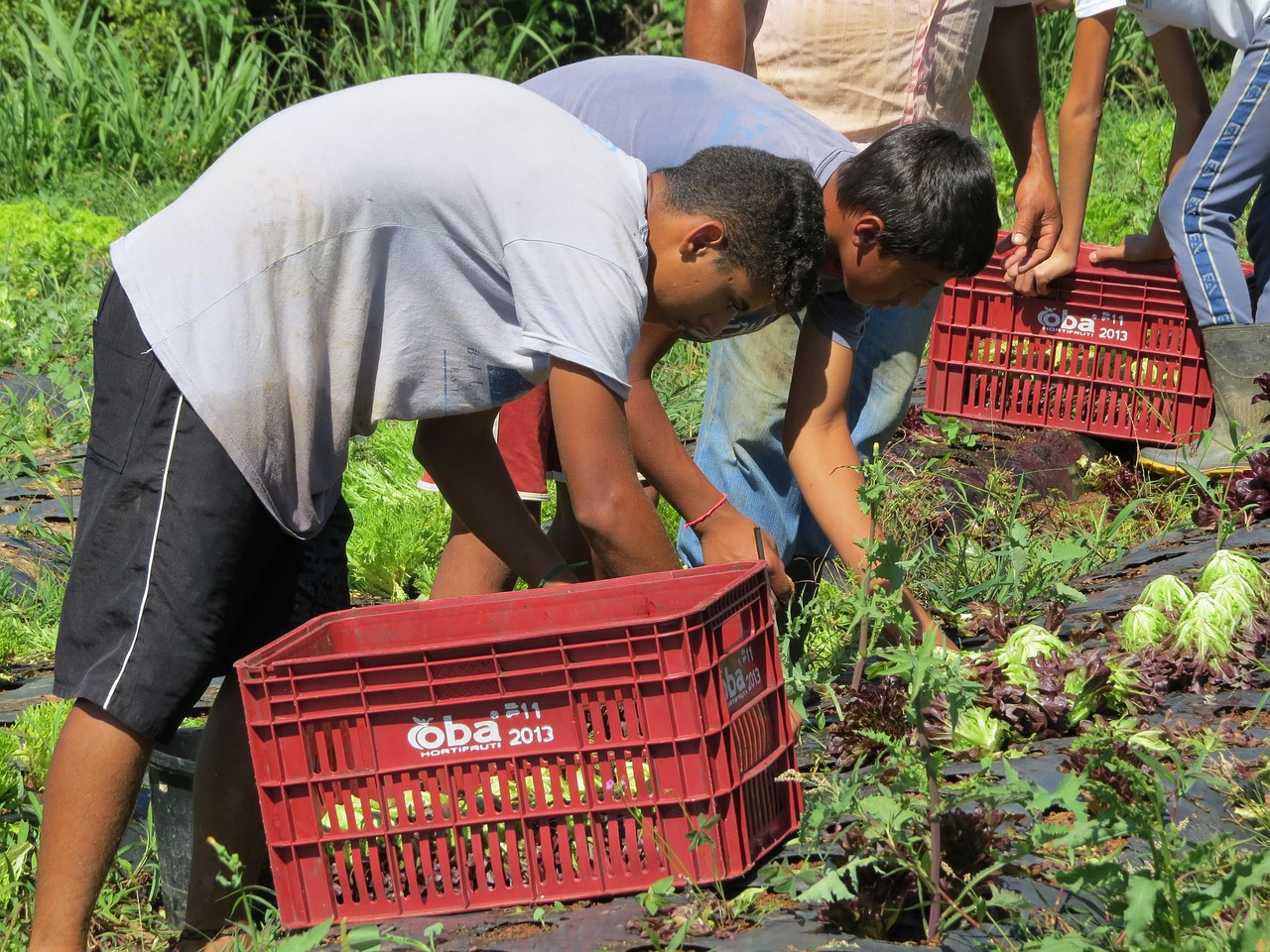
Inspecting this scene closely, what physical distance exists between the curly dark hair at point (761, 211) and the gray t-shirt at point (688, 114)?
0.33m

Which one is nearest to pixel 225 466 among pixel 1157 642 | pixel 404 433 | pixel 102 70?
pixel 1157 642

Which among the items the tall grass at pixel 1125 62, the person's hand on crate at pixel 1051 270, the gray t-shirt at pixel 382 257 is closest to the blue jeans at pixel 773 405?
the person's hand on crate at pixel 1051 270

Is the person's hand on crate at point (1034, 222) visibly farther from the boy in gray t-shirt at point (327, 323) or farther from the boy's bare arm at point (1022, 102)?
the boy in gray t-shirt at point (327, 323)

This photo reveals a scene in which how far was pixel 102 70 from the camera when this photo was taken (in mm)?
9688

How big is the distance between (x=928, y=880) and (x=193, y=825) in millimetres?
1314

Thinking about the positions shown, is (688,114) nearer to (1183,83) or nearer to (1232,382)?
(1232,382)

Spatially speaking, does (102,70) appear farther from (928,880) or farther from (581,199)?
(928,880)

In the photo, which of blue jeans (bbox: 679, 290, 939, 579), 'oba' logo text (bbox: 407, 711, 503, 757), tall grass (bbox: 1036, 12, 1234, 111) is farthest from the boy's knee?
tall grass (bbox: 1036, 12, 1234, 111)

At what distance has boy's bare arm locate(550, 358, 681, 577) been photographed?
2227 mm

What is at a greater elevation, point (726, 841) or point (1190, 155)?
point (1190, 155)

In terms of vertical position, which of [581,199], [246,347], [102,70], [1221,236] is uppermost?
[102,70]

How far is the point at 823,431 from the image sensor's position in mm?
3299

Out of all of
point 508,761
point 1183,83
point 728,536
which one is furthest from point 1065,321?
point 508,761

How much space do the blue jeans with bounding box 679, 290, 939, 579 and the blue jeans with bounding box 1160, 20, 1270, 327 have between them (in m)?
1.19
